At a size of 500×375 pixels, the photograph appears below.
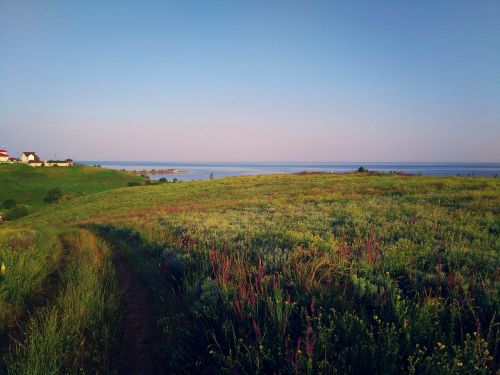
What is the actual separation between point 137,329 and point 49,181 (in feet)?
315

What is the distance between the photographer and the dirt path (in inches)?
161

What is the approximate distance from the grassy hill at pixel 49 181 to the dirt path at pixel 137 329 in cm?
6250

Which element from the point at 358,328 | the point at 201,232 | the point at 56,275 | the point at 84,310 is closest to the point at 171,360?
the point at 84,310

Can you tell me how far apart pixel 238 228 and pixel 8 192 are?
267 ft

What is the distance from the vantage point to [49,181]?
8338 centimetres

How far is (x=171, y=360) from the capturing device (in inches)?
158

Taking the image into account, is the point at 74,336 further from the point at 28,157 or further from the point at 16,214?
the point at 28,157

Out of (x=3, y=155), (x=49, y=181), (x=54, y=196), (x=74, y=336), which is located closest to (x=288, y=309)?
(x=74, y=336)

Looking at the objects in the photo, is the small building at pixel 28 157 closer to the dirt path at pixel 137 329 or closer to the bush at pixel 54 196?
the bush at pixel 54 196

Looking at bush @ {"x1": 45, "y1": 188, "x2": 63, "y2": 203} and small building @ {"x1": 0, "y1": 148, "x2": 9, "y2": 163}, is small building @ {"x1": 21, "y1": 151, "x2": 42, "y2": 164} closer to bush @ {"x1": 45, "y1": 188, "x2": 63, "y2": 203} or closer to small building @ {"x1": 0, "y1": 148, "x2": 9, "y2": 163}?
small building @ {"x1": 0, "y1": 148, "x2": 9, "y2": 163}

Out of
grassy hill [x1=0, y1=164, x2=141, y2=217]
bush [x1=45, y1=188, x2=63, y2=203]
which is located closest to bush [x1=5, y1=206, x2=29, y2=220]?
grassy hill [x1=0, y1=164, x2=141, y2=217]

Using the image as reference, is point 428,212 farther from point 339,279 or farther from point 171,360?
point 171,360

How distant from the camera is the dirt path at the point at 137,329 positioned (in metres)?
4.09

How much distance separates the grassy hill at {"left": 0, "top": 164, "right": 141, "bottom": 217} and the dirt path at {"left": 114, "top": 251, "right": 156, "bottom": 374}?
62.5 metres
